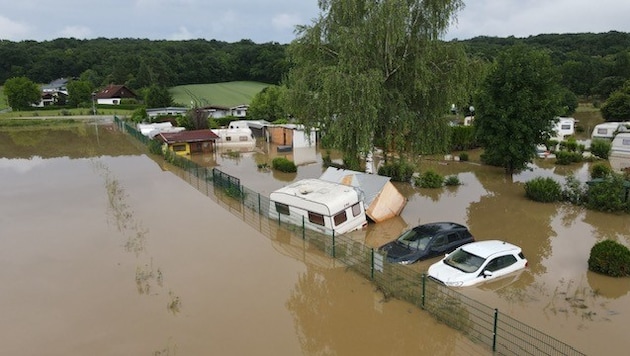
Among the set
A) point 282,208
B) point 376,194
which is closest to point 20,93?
point 282,208

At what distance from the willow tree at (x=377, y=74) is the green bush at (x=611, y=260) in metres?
11.8

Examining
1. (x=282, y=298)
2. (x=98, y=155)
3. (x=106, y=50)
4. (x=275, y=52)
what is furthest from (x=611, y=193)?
(x=106, y=50)

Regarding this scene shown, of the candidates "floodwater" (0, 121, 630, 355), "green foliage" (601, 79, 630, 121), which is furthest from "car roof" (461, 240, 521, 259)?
"green foliage" (601, 79, 630, 121)

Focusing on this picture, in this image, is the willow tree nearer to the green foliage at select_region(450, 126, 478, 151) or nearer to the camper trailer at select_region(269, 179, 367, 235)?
the camper trailer at select_region(269, 179, 367, 235)

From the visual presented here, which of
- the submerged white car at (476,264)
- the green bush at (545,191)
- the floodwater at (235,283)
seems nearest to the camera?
the floodwater at (235,283)

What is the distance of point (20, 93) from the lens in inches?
3553

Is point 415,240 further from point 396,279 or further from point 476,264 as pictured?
point 396,279

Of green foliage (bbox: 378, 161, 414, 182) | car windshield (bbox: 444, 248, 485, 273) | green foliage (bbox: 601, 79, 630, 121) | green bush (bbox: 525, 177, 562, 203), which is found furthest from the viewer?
green foliage (bbox: 601, 79, 630, 121)

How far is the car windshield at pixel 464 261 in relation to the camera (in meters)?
13.8

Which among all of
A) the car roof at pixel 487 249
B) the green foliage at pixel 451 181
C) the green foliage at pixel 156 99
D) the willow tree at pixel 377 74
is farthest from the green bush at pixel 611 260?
the green foliage at pixel 156 99

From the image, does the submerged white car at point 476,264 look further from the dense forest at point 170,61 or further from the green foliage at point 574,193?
the dense forest at point 170,61

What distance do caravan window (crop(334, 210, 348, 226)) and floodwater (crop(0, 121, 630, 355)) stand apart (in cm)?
123

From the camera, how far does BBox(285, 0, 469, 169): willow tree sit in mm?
22547

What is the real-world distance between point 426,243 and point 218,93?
104 meters
